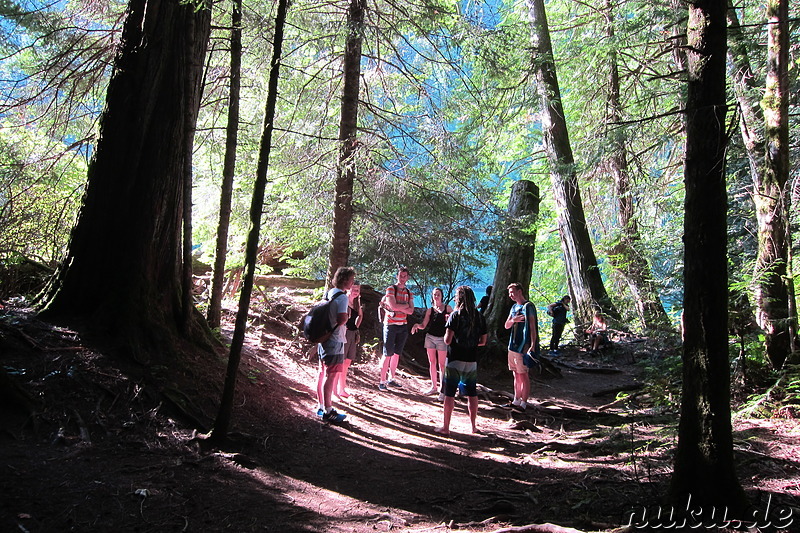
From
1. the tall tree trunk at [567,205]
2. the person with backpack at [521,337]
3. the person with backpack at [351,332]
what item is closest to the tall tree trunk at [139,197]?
the person with backpack at [351,332]

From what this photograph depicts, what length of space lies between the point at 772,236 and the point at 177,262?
7406 mm

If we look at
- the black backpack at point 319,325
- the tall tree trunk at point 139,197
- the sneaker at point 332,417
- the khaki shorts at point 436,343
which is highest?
the tall tree trunk at point 139,197

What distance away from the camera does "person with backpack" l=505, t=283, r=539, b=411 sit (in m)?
7.65

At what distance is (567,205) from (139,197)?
38.7 ft

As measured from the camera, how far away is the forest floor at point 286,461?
3.54 meters

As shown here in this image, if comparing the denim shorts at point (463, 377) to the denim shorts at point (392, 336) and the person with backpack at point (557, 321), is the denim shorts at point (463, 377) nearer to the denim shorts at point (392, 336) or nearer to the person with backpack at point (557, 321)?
the denim shorts at point (392, 336)

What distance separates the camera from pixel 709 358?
3539 millimetres

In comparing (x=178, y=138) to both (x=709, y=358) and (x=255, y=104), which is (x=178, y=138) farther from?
(x=709, y=358)

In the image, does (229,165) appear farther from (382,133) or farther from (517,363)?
(517,363)

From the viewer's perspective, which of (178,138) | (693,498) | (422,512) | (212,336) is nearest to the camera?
(693,498)

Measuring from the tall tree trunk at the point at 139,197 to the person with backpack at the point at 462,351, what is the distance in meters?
3.45

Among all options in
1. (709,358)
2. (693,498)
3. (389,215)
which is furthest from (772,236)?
(389,215)

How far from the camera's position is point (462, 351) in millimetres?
6602

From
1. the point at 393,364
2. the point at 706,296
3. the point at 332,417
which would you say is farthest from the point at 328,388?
the point at 706,296
